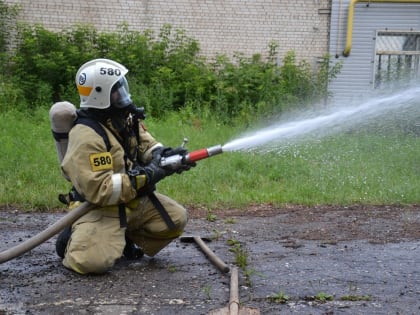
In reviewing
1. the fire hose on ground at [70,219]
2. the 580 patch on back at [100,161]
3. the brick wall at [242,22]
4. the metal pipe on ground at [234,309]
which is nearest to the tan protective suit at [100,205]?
the 580 patch on back at [100,161]

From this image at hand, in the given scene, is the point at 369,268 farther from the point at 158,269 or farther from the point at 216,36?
the point at 216,36

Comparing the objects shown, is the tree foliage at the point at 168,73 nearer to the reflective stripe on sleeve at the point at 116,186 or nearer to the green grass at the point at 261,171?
the green grass at the point at 261,171

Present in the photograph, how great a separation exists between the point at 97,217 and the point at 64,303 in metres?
0.81

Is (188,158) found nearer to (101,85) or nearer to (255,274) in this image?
(101,85)

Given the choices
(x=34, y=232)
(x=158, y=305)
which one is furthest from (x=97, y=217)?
(x=34, y=232)

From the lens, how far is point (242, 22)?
12.6m

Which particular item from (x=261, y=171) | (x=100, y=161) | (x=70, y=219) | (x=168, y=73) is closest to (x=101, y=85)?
(x=100, y=161)

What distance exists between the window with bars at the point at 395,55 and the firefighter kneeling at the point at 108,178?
9707mm

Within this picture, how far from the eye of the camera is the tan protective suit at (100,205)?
3.69 meters

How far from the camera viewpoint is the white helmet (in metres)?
3.81

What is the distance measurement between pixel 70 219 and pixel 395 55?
35.5 feet

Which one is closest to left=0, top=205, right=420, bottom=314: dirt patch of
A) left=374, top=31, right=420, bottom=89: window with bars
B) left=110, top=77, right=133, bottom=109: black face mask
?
left=110, top=77, right=133, bottom=109: black face mask

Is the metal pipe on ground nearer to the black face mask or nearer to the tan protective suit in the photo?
the tan protective suit

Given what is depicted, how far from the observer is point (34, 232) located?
5.14 meters
